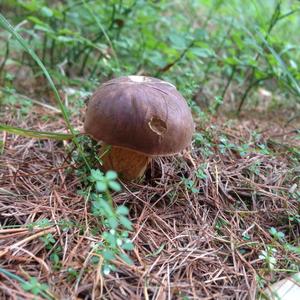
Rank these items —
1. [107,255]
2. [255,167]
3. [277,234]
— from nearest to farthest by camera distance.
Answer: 1. [107,255]
2. [277,234]
3. [255,167]

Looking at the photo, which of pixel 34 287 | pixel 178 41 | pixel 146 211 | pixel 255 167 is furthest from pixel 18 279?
pixel 178 41

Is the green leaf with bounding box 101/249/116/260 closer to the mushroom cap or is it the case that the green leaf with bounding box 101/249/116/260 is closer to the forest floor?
the forest floor

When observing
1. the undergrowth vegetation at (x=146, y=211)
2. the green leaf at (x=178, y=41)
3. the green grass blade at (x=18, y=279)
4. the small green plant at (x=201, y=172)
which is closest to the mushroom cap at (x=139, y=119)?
the undergrowth vegetation at (x=146, y=211)

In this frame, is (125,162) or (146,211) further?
(125,162)

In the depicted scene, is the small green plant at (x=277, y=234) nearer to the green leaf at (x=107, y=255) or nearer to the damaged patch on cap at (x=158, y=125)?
the damaged patch on cap at (x=158, y=125)

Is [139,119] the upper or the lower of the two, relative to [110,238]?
upper

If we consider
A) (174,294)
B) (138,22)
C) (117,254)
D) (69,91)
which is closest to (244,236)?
(174,294)

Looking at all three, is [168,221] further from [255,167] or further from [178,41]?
[178,41]

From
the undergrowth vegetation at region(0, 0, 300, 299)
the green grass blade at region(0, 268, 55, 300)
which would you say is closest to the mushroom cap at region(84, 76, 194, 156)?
the undergrowth vegetation at region(0, 0, 300, 299)
